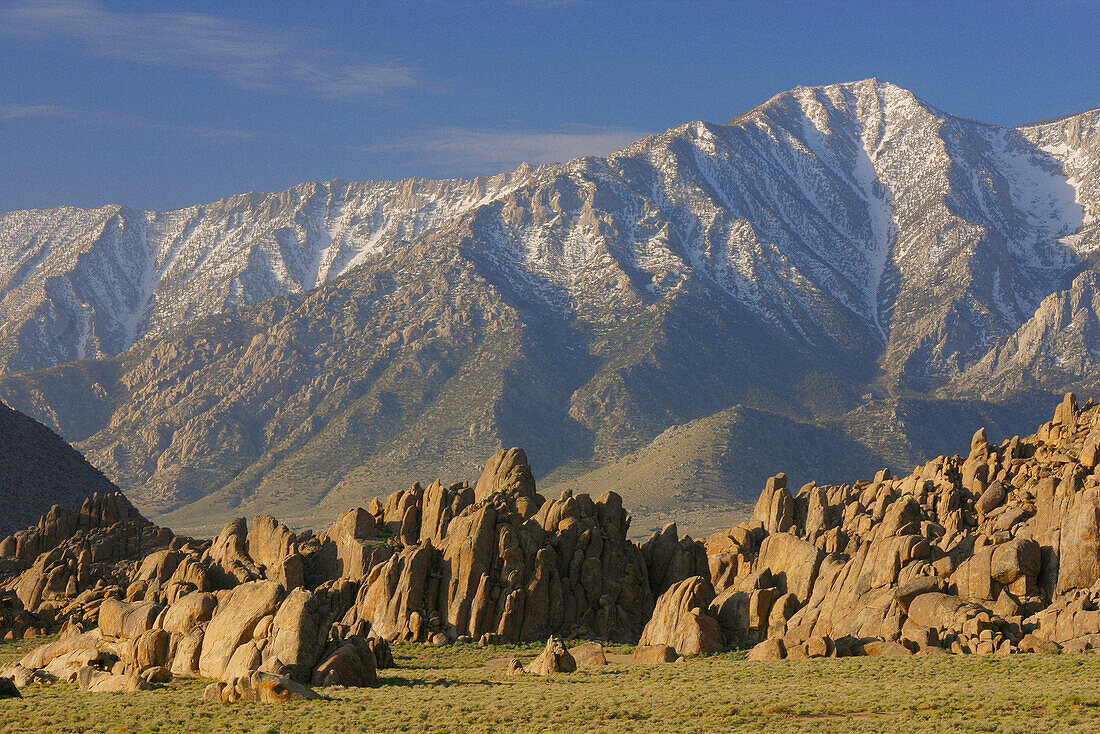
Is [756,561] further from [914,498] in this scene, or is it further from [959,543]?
[959,543]

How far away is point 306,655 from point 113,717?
15435 mm

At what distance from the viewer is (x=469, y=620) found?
116 metres

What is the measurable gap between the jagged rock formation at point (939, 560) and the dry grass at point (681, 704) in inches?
252

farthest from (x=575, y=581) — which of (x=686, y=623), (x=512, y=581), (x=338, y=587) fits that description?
(x=338, y=587)

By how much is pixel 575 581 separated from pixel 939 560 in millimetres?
35187

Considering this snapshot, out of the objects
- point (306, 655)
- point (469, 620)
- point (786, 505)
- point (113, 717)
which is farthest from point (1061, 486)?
point (113, 717)

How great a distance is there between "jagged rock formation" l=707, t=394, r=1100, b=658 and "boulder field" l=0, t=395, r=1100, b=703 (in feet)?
0.66

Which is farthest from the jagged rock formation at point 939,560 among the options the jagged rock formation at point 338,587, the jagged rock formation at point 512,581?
the jagged rock formation at point 338,587

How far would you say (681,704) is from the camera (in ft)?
236

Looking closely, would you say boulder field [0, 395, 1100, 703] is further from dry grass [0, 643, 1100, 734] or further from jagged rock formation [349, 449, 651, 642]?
dry grass [0, 643, 1100, 734]

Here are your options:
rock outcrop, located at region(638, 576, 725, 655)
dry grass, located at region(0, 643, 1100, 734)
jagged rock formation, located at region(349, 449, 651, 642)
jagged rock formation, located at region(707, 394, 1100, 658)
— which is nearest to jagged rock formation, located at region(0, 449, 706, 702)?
jagged rock formation, located at region(349, 449, 651, 642)

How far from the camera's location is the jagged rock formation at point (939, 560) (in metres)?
89.8

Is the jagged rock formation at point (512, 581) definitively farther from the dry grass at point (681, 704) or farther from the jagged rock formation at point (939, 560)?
the dry grass at point (681, 704)

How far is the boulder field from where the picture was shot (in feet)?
288
